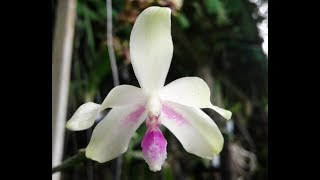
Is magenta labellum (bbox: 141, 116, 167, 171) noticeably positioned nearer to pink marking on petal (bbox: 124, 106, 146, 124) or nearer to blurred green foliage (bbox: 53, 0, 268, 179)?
pink marking on petal (bbox: 124, 106, 146, 124)

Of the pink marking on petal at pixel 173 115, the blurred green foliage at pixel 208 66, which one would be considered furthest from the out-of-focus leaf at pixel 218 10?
the pink marking on petal at pixel 173 115

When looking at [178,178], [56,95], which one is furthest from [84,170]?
[56,95]

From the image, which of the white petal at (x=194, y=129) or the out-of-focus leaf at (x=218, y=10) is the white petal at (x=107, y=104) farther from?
the out-of-focus leaf at (x=218, y=10)

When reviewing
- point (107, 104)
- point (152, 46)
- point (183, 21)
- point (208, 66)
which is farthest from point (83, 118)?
point (208, 66)

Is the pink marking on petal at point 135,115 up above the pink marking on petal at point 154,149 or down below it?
above

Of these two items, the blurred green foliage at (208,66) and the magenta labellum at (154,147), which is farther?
the blurred green foliage at (208,66)
